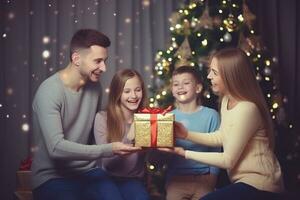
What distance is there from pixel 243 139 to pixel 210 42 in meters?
0.93

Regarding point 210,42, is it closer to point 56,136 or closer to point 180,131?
point 180,131

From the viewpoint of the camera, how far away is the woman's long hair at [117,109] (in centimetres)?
264

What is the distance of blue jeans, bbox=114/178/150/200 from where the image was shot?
247cm

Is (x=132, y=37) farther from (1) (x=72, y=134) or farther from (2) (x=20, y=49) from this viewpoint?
(1) (x=72, y=134)

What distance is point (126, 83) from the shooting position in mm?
2742

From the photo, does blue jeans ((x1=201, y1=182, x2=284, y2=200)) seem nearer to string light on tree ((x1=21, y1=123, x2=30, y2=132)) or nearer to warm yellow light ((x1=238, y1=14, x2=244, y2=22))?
warm yellow light ((x1=238, y1=14, x2=244, y2=22))

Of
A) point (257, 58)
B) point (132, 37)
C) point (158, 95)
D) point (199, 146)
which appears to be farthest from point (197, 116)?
point (132, 37)

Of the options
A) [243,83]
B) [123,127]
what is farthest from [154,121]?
[243,83]

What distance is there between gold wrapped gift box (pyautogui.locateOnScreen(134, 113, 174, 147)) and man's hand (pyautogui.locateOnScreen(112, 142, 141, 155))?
52 millimetres

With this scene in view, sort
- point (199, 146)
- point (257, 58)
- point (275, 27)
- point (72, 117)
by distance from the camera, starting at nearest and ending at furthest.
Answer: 1. point (72, 117)
2. point (199, 146)
3. point (257, 58)
4. point (275, 27)

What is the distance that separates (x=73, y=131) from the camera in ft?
8.59

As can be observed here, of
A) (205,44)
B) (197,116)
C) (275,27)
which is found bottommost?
(197,116)

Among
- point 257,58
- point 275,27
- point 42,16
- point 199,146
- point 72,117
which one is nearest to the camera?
point 72,117

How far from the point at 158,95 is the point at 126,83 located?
35 cm
